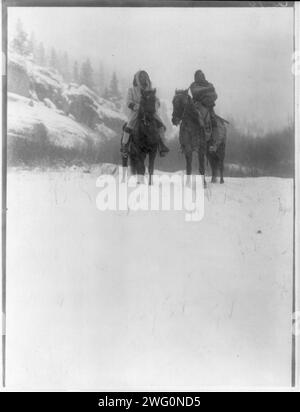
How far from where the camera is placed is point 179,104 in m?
2.48

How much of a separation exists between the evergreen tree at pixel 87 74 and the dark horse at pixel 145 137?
0.31 meters

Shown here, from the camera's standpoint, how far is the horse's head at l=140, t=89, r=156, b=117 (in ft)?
8.09

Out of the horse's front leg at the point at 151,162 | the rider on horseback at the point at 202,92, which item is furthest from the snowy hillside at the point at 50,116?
the rider on horseback at the point at 202,92

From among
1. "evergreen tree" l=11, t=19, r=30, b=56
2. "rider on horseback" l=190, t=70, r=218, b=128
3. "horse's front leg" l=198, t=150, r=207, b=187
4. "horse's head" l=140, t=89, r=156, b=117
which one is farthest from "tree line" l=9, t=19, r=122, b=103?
"horse's front leg" l=198, t=150, r=207, b=187

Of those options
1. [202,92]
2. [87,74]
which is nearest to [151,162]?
[202,92]

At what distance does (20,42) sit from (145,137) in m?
0.93

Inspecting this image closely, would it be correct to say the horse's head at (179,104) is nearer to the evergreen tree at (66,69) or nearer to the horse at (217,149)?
the horse at (217,149)

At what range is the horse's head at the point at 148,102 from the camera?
2.46m

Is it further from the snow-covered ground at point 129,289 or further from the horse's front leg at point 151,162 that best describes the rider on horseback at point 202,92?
the snow-covered ground at point 129,289

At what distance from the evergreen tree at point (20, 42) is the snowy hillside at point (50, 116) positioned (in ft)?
0.12

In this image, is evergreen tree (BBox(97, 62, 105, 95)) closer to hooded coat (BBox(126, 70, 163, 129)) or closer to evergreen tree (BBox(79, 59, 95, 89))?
evergreen tree (BBox(79, 59, 95, 89))

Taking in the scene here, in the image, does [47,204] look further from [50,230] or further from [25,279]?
[25,279]

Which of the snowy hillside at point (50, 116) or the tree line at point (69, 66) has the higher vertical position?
the tree line at point (69, 66)

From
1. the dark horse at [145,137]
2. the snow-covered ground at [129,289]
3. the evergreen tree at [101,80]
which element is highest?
the evergreen tree at [101,80]
